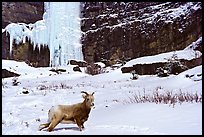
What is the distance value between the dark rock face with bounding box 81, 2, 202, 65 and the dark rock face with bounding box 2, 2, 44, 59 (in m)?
6.72

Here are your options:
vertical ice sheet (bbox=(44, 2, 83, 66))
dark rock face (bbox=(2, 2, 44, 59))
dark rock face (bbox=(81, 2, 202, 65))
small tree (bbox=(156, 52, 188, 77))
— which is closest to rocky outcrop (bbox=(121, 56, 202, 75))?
small tree (bbox=(156, 52, 188, 77))

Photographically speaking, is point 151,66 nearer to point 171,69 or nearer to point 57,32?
point 171,69

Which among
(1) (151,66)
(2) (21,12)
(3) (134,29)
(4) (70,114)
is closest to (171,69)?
(1) (151,66)

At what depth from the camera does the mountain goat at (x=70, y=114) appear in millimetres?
6227

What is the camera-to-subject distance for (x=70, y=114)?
20.8 feet

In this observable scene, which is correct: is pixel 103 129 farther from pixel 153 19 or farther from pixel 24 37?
pixel 24 37

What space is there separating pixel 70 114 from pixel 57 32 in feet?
116

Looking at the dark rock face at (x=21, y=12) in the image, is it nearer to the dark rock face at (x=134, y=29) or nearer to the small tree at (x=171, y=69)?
the dark rock face at (x=134, y=29)

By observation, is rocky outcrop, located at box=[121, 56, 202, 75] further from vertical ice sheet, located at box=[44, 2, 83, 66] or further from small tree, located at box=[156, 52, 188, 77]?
vertical ice sheet, located at box=[44, 2, 83, 66]

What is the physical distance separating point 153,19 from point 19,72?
15.7 meters

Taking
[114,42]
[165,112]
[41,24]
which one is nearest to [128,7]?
[114,42]

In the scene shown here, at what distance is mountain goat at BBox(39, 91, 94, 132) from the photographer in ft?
20.4

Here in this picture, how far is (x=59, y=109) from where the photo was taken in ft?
20.6

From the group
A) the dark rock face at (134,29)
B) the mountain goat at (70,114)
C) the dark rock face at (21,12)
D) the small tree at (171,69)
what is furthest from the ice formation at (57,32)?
the mountain goat at (70,114)
